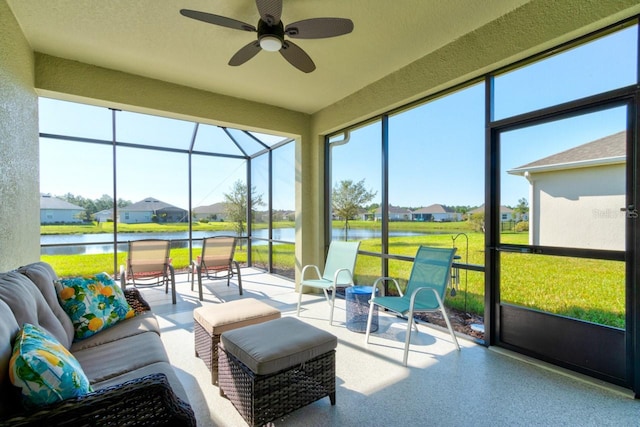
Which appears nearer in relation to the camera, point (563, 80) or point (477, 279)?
point (563, 80)

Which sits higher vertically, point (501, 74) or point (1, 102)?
point (501, 74)

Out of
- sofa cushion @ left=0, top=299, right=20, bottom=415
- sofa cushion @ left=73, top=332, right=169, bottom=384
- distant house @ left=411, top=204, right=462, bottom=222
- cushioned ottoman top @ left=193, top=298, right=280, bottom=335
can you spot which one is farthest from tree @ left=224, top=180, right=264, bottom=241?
sofa cushion @ left=0, top=299, right=20, bottom=415

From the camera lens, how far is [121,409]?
1.08m

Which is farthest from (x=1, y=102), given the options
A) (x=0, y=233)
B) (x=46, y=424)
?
(x=46, y=424)

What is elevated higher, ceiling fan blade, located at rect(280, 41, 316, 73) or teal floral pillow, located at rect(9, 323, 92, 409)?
ceiling fan blade, located at rect(280, 41, 316, 73)

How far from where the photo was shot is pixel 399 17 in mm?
2549

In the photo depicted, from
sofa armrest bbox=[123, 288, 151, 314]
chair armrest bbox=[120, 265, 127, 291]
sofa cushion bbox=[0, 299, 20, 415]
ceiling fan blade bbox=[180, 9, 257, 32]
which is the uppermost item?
ceiling fan blade bbox=[180, 9, 257, 32]

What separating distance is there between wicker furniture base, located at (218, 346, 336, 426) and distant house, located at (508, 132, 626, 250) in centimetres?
211

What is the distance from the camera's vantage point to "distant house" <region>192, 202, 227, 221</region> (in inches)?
243

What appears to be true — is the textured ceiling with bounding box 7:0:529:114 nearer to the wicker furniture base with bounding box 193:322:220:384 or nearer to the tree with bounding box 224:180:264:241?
the wicker furniture base with bounding box 193:322:220:384

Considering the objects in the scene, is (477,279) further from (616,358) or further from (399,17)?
(399,17)

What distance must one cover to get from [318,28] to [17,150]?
2773mm

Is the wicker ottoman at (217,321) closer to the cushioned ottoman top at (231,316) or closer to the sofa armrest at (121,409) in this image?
the cushioned ottoman top at (231,316)

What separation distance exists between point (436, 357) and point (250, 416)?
1.72 metres
